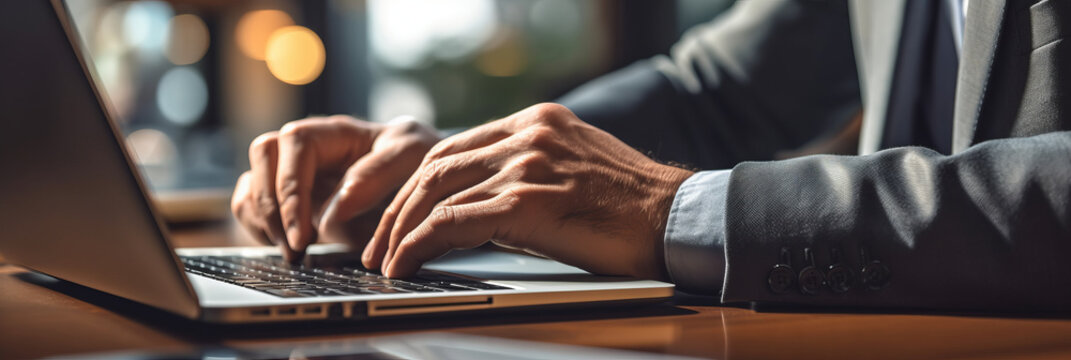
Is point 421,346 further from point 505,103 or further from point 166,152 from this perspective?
point 166,152

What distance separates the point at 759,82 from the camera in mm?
1342

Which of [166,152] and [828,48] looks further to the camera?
[166,152]

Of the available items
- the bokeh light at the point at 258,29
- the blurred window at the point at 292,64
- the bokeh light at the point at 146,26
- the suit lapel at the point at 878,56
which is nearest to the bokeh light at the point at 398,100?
the blurred window at the point at 292,64

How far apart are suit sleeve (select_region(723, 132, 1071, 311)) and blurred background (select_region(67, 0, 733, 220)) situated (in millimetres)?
3787

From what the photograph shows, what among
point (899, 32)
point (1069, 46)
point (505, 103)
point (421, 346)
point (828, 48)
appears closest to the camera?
point (421, 346)

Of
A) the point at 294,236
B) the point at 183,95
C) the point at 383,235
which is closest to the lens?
the point at 383,235

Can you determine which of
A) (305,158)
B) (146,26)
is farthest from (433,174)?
(146,26)

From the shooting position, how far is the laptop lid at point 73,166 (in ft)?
1.32

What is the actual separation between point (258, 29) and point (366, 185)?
533 centimetres

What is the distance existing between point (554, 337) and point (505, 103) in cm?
423

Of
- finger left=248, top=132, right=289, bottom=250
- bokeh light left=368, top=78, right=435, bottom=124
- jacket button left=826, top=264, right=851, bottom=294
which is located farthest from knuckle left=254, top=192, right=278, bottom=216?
bokeh light left=368, top=78, right=435, bottom=124

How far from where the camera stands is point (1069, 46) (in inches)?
28.4

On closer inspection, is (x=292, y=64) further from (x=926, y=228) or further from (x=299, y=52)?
(x=926, y=228)

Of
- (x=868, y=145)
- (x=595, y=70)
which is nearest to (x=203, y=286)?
(x=868, y=145)
